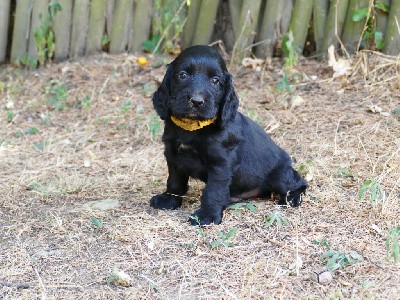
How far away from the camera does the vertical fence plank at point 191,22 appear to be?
25.2 feet

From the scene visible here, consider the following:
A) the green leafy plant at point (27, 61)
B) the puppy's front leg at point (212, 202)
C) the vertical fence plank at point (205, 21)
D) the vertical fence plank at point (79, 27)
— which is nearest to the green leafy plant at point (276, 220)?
the puppy's front leg at point (212, 202)

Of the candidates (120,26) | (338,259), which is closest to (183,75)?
(338,259)

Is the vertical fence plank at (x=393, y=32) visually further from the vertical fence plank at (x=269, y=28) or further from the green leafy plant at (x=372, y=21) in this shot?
the vertical fence plank at (x=269, y=28)

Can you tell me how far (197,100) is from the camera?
4.33 m

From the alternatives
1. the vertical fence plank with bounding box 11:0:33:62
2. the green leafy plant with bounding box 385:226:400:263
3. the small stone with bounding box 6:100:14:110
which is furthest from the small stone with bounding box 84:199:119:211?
the vertical fence plank with bounding box 11:0:33:62

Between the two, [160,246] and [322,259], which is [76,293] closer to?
[160,246]

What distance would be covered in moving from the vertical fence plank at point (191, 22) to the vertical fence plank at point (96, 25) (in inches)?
36.7

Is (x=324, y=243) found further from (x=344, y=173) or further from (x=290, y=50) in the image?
(x=290, y=50)

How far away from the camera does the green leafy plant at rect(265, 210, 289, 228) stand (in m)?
4.54

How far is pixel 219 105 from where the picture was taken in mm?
4609

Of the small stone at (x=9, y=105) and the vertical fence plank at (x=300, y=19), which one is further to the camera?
the small stone at (x=9, y=105)

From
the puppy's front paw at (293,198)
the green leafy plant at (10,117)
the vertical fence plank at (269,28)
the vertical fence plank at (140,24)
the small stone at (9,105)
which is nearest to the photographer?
the puppy's front paw at (293,198)

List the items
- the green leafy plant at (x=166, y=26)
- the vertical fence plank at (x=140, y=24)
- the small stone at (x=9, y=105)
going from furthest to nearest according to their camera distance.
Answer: the vertical fence plank at (x=140, y=24), the green leafy plant at (x=166, y=26), the small stone at (x=9, y=105)

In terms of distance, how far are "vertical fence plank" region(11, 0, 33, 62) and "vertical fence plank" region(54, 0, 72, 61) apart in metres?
0.35
